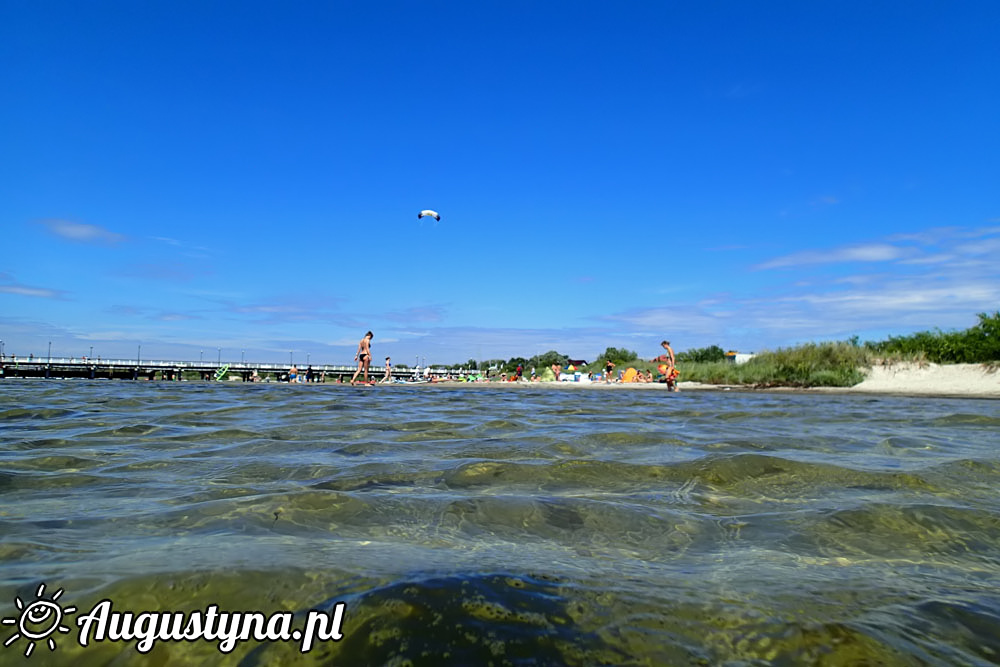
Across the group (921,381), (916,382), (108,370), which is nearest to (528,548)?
(916,382)

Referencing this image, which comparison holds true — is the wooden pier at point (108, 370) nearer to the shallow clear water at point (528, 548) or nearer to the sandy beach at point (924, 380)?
the sandy beach at point (924, 380)

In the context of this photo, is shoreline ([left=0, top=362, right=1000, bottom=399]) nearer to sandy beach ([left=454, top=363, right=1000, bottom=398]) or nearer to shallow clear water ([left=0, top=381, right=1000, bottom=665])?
sandy beach ([left=454, top=363, right=1000, bottom=398])

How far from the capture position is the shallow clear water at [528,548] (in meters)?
1.52

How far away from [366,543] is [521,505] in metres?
0.93

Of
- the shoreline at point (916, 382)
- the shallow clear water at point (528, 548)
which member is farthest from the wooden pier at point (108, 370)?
the shallow clear water at point (528, 548)

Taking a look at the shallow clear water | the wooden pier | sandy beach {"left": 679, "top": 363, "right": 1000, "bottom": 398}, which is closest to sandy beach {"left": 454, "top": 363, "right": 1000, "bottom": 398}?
sandy beach {"left": 679, "top": 363, "right": 1000, "bottom": 398}

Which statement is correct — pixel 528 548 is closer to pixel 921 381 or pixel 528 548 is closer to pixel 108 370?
pixel 921 381

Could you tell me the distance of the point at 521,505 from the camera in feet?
9.78

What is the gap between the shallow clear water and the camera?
152 centimetres

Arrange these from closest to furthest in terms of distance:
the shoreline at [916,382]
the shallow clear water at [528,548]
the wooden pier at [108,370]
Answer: the shallow clear water at [528,548] → the shoreline at [916,382] → the wooden pier at [108,370]

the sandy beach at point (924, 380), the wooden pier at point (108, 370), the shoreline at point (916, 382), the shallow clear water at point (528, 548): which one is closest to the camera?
the shallow clear water at point (528, 548)

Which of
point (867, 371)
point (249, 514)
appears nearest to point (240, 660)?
point (249, 514)

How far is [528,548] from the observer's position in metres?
2.30

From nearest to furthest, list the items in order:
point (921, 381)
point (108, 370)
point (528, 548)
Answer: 1. point (528, 548)
2. point (921, 381)
3. point (108, 370)
